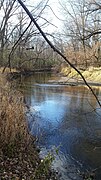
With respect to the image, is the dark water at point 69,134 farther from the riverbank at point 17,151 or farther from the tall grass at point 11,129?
the tall grass at point 11,129

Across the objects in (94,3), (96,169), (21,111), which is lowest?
(96,169)

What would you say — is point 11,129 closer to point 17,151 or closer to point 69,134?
point 17,151

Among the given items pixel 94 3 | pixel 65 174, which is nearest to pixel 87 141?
pixel 65 174

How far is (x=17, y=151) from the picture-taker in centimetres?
659

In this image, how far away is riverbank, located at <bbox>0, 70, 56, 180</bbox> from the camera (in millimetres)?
5426

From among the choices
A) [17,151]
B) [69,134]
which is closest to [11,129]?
[17,151]

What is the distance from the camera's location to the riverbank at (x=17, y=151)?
17.8ft

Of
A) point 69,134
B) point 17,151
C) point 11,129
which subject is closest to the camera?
point 17,151

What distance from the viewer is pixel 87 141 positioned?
29.3 feet

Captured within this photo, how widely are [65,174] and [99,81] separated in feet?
66.2

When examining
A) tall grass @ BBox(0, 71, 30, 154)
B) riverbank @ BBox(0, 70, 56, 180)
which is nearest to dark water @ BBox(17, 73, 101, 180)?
riverbank @ BBox(0, 70, 56, 180)

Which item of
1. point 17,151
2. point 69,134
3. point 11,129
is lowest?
point 69,134

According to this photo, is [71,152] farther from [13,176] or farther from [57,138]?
[13,176]

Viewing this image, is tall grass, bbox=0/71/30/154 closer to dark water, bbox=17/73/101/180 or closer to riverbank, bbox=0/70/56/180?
riverbank, bbox=0/70/56/180
